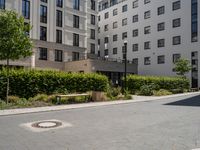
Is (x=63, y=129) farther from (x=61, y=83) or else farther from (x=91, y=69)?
(x=91, y=69)

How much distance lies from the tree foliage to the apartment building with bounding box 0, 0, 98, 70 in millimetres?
17706

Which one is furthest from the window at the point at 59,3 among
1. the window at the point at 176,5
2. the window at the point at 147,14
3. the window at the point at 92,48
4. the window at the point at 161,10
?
the window at the point at 176,5

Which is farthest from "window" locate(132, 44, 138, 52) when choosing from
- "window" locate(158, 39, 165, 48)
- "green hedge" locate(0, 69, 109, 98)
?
"green hedge" locate(0, 69, 109, 98)

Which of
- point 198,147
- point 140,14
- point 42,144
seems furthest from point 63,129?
point 140,14

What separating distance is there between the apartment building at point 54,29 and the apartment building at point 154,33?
11.3 m

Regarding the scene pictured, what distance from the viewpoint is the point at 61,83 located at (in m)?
20.2

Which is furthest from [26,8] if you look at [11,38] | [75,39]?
[11,38]

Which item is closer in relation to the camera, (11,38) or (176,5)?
(11,38)

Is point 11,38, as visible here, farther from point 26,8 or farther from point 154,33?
point 154,33

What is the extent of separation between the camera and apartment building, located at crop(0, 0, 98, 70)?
3678 cm

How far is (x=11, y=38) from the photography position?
645 inches

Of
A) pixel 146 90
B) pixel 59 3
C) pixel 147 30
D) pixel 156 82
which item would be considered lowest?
pixel 146 90

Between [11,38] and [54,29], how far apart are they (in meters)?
23.7

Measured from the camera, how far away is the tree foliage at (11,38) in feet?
53.6
